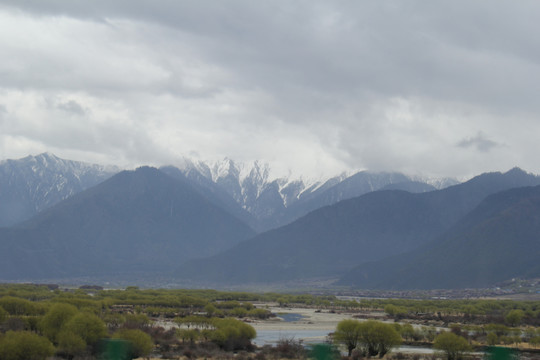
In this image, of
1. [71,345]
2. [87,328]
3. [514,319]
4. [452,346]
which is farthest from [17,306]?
[514,319]

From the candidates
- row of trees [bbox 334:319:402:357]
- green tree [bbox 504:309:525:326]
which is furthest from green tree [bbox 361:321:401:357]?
green tree [bbox 504:309:525:326]

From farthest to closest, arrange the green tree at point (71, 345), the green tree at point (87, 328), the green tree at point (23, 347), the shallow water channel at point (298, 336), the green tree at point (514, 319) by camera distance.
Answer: the green tree at point (514, 319) → the shallow water channel at point (298, 336) → the green tree at point (87, 328) → the green tree at point (71, 345) → the green tree at point (23, 347)

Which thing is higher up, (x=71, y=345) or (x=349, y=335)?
(x=349, y=335)

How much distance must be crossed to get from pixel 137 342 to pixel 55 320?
526 inches

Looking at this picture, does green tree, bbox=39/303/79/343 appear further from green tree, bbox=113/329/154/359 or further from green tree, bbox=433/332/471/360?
green tree, bbox=433/332/471/360

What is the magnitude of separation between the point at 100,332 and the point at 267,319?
8433 centimetres

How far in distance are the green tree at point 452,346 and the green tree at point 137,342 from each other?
37.0 meters

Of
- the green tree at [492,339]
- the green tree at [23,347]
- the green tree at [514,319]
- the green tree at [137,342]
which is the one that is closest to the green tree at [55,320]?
the green tree at [137,342]

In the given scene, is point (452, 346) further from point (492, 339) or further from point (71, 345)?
point (71, 345)

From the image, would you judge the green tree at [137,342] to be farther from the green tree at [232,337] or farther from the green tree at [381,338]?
the green tree at [381,338]

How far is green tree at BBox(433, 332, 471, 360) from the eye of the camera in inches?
3819

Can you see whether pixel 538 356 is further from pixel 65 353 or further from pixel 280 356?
pixel 65 353

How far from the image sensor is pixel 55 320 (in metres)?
93.5

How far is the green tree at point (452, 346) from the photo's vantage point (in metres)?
97.0
